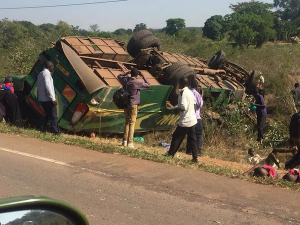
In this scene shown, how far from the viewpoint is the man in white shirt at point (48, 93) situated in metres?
8.76

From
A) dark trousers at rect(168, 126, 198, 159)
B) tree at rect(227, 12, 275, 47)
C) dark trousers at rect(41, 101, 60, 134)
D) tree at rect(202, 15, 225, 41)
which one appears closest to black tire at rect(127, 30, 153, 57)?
dark trousers at rect(41, 101, 60, 134)

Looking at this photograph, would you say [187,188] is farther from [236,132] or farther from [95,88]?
[236,132]

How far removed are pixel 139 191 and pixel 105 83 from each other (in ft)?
14.6

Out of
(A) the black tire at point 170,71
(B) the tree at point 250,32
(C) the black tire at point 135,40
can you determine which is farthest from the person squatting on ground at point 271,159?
(B) the tree at point 250,32

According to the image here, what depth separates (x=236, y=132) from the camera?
11.2 meters


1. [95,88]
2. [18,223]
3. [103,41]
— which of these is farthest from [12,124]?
[18,223]

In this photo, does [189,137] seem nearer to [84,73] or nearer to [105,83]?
[105,83]

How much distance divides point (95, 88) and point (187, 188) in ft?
13.3

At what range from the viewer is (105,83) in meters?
9.52

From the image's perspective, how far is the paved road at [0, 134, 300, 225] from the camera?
473 cm

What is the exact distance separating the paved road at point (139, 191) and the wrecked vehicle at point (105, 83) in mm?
2269

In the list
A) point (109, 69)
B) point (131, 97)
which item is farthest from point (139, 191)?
point (109, 69)

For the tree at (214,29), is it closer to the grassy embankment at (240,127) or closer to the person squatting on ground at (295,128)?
the grassy embankment at (240,127)

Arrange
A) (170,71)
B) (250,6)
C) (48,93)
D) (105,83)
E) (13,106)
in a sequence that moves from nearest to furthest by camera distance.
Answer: (48,93), (105,83), (13,106), (170,71), (250,6)
